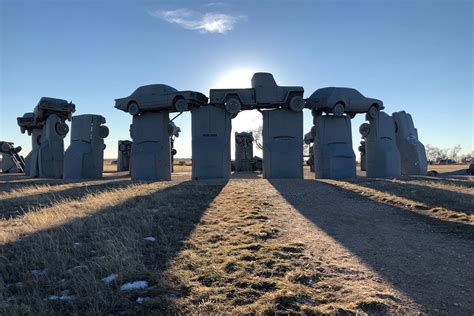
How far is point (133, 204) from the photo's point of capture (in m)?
11.8

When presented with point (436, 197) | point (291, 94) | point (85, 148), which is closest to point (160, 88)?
point (291, 94)

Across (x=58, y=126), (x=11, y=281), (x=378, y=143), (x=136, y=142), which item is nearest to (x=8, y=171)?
(x=58, y=126)

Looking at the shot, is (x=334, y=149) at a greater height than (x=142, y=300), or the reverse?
(x=334, y=149)

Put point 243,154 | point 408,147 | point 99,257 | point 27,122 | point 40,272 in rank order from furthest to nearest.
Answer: point 243,154, point 27,122, point 408,147, point 99,257, point 40,272

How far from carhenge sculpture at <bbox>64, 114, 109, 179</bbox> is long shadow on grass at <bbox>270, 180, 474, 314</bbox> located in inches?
823

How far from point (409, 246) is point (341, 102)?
58.6ft

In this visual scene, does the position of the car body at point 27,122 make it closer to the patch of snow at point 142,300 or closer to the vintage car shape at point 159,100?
the vintage car shape at point 159,100

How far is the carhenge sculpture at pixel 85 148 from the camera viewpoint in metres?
28.1

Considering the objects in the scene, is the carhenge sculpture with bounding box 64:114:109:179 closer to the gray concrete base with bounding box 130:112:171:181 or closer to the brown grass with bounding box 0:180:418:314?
the gray concrete base with bounding box 130:112:171:181

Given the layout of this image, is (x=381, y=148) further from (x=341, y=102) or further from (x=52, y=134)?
(x=52, y=134)

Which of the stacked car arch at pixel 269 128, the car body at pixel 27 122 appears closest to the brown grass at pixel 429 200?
the stacked car arch at pixel 269 128

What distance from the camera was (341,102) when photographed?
23688mm

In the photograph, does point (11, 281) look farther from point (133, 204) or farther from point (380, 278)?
point (133, 204)

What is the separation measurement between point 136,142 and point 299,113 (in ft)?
35.2
